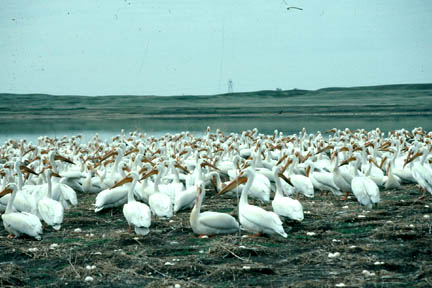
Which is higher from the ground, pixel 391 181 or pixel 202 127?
pixel 202 127

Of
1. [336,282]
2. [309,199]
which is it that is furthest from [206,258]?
[309,199]

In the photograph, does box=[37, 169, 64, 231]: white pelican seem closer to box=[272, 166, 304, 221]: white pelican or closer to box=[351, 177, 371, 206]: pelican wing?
box=[272, 166, 304, 221]: white pelican

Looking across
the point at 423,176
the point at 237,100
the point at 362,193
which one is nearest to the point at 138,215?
the point at 362,193

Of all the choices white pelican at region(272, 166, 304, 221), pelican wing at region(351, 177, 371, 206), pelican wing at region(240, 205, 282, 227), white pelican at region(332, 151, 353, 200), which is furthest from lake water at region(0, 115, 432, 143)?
pelican wing at region(240, 205, 282, 227)

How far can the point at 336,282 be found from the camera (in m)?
5.39

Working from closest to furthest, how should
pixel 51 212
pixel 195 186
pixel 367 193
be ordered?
pixel 51 212, pixel 367 193, pixel 195 186

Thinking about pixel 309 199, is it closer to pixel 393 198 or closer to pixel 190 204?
pixel 393 198

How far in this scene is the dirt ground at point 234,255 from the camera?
570 centimetres

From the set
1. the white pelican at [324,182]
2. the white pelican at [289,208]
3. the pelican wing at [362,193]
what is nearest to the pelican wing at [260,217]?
the white pelican at [289,208]

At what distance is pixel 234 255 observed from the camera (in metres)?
6.38

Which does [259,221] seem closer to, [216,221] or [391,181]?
[216,221]

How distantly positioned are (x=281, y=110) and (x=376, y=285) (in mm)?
48456

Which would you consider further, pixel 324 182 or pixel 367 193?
pixel 324 182

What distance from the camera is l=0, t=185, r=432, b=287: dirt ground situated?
224 inches
